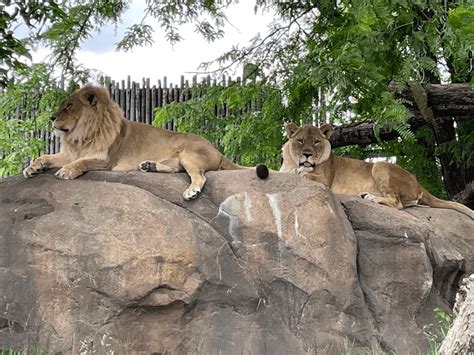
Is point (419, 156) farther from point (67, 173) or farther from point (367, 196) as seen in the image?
point (67, 173)

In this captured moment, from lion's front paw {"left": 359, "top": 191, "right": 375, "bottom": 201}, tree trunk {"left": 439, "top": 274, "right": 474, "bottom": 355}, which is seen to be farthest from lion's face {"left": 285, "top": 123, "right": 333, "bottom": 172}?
tree trunk {"left": 439, "top": 274, "right": 474, "bottom": 355}

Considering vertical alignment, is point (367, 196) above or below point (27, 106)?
below

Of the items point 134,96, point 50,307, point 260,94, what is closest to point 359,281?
point 50,307

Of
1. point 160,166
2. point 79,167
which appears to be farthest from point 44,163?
point 160,166

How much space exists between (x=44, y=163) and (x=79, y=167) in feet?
1.17

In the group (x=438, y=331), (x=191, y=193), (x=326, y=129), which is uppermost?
(x=326, y=129)

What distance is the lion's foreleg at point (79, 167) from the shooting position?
Answer: 24.5 ft

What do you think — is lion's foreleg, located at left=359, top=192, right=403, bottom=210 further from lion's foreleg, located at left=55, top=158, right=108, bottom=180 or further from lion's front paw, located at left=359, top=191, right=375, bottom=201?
lion's foreleg, located at left=55, top=158, right=108, bottom=180

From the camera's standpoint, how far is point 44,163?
7.70 metres

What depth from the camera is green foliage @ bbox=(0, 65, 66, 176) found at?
32.5 feet

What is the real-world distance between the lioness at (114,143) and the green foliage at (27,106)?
0.71 metres

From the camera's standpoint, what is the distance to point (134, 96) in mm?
14805

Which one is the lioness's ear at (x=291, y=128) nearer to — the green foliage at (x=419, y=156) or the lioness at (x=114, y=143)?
the lioness at (x=114, y=143)

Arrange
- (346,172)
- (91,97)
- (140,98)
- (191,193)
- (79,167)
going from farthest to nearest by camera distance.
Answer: (140,98)
(346,172)
(91,97)
(79,167)
(191,193)
